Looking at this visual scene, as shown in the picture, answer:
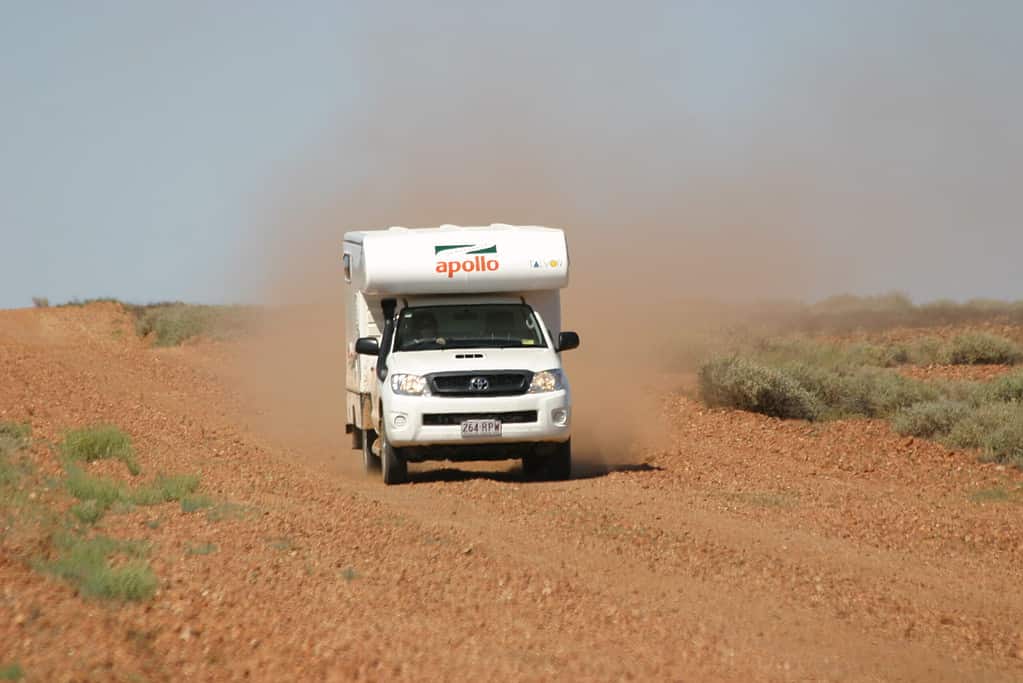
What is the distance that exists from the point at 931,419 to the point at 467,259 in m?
8.51

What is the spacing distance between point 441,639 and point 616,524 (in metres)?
4.17

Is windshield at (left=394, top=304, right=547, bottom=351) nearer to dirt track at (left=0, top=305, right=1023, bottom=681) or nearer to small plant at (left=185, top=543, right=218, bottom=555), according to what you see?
dirt track at (left=0, top=305, right=1023, bottom=681)

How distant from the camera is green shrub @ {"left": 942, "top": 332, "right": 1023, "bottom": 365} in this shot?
35156 millimetres

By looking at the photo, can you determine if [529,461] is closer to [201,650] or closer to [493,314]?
[493,314]

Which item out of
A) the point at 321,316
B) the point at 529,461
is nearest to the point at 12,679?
the point at 529,461

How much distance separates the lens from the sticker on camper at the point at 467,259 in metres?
16.1

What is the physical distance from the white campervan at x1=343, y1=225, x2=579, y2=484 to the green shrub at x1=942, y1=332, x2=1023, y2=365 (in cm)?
2091

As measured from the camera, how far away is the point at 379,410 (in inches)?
641

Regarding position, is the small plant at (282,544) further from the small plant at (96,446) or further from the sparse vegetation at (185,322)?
the sparse vegetation at (185,322)

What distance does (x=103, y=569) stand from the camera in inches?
376

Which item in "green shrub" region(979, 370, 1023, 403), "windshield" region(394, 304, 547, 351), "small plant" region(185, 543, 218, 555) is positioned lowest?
"small plant" region(185, 543, 218, 555)

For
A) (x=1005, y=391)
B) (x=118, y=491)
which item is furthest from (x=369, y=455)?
(x=1005, y=391)

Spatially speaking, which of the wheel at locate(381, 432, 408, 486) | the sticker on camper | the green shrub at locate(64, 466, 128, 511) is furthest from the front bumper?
the green shrub at locate(64, 466, 128, 511)

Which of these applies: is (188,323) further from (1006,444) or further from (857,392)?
(1006,444)
